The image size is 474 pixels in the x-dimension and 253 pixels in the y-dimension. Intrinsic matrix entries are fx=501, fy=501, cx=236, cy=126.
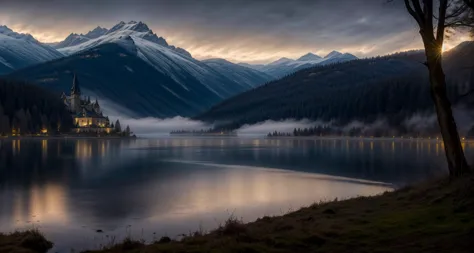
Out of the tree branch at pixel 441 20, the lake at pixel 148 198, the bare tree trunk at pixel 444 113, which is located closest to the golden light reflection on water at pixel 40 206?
the lake at pixel 148 198

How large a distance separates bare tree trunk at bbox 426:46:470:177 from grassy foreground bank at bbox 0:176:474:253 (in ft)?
6.79

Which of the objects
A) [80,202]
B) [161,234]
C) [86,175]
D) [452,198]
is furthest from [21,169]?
[452,198]

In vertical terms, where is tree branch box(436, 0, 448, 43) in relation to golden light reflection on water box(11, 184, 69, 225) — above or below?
above

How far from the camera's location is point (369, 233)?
17.9 metres

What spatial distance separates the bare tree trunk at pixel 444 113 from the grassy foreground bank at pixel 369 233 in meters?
2.07

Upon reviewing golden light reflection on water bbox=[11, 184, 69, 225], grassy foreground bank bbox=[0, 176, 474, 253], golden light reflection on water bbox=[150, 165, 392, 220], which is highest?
grassy foreground bank bbox=[0, 176, 474, 253]

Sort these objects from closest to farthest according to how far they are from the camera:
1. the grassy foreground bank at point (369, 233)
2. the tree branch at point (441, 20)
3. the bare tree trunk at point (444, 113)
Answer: the grassy foreground bank at point (369, 233)
the tree branch at point (441, 20)
the bare tree trunk at point (444, 113)

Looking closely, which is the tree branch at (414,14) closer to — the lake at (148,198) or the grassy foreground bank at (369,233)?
the grassy foreground bank at (369,233)

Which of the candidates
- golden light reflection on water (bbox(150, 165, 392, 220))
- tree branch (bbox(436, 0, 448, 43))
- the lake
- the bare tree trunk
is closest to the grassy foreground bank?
the bare tree trunk

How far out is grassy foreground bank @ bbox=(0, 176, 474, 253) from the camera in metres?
15.7

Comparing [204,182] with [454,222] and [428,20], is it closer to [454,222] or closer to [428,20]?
[428,20]

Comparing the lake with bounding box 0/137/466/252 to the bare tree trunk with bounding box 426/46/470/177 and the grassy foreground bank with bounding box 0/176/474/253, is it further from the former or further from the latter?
the bare tree trunk with bounding box 426/46/470/177

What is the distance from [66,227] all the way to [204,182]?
29.6 metres

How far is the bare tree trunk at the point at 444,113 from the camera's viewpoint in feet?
82.9
